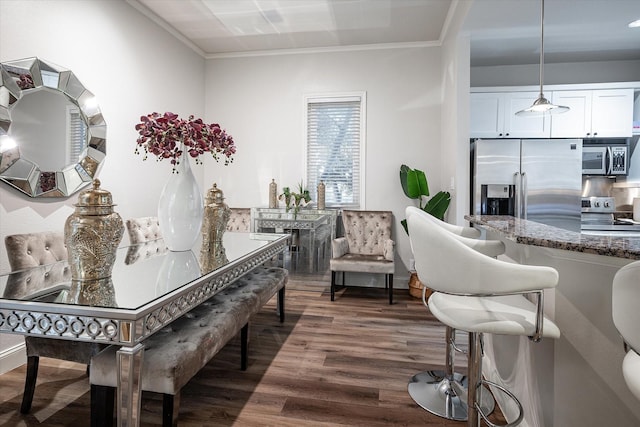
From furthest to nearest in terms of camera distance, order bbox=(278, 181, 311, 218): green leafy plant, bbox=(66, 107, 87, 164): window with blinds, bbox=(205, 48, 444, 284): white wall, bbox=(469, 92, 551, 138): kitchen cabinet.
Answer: bbox=(278, 181, 311, 218): green leafy plant < bbox=(205, 48, 444, 284): white wall < bbox=(469, 92, 551, 138): kitchen cabinet < bbox=(66, 107, 87, 164): window with blinds

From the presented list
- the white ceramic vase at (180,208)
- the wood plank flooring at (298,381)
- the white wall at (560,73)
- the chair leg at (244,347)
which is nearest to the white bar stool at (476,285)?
the wood plank flooring at (298,381)

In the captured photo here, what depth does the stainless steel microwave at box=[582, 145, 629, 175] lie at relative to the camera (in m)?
4.08

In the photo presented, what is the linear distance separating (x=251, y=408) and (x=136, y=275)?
948mm

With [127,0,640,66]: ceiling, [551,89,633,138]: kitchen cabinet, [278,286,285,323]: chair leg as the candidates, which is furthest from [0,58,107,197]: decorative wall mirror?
[551,89,633,138]: kitchen cabinet

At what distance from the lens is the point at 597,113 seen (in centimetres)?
400

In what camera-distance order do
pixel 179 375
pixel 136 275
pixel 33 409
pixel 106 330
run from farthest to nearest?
pixel 33 409 < pixel 136 275 < pixel 179 375 < pixel 106 330

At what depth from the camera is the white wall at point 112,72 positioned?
244 cm

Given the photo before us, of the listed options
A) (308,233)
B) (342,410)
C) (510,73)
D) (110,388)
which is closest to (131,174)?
(308,233)

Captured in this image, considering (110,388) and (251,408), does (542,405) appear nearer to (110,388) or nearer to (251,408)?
(251,408)

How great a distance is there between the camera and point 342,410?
1.92 meters

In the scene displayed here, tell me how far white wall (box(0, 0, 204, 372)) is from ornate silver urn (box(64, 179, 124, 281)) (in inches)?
51.1

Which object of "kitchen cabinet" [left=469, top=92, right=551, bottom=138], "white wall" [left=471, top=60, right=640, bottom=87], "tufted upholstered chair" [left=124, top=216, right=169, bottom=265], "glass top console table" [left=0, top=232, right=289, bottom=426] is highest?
"white wall" [left=471, top=60, right=640, bottom=87]

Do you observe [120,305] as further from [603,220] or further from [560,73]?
[560,73]

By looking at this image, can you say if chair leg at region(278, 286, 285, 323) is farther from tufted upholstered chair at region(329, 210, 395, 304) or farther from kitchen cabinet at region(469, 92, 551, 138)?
kitchen cabinet at region(469, 92, 551, 138)
